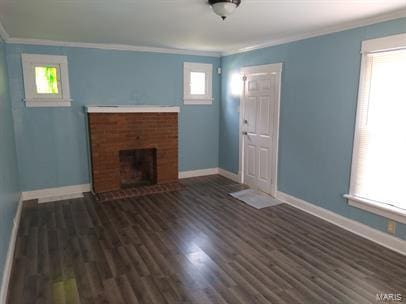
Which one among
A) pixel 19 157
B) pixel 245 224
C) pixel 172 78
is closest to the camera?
pixel 245 224

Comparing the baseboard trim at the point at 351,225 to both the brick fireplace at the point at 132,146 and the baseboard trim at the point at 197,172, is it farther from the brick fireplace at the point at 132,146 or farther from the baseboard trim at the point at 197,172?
the brick fireplace at the point at 132,146

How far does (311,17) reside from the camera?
3.01m

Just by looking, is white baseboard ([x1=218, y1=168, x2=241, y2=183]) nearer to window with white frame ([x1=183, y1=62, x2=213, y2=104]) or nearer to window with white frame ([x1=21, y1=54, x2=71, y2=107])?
window with white frame ([x1=183, y1=62, x2=213, y2=104])

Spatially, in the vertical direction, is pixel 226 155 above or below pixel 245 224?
above

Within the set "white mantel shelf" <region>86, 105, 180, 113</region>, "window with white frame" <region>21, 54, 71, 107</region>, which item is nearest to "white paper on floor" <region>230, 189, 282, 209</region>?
"white mantel shelf" <region>86, 105, 180, 113</region>

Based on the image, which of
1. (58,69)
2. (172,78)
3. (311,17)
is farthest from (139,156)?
(311,17)

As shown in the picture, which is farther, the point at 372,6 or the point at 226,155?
the point at 226,155

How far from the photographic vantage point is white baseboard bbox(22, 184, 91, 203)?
Result: 4492mm

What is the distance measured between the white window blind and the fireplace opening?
332 cm

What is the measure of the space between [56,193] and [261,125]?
3487mm

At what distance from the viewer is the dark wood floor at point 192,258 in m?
2.37

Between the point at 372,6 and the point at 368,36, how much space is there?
1.85 ft

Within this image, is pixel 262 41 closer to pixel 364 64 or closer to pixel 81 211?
pixel 364 64

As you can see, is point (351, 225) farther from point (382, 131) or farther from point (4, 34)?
point (4, 34)
